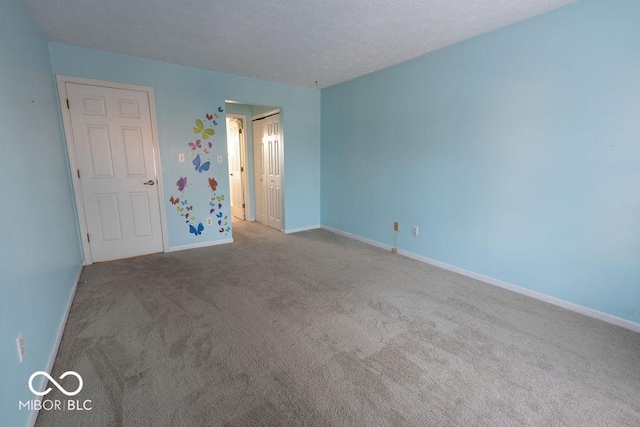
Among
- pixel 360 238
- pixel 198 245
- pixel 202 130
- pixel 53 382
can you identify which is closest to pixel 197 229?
pixel 198 245

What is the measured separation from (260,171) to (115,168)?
2.45m

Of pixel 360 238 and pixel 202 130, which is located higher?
pixel 202 130

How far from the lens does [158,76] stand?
3498 mm

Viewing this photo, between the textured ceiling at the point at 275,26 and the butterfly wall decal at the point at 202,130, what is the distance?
745 millimetres

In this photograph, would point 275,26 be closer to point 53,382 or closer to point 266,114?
point 266,114

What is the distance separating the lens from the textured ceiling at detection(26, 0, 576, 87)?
2.22m

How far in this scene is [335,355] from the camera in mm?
1845

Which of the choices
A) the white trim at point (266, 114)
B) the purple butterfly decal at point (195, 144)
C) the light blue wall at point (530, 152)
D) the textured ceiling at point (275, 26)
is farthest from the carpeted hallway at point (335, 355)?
the white trim at point (266, 114)

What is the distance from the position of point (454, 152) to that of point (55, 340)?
3784 millimetres

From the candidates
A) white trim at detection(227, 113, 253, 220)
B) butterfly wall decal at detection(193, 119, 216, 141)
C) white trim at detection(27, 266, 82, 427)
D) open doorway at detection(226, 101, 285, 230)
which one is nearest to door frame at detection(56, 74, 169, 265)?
butterfly wall decal at detection(193, 119, 216, 141)

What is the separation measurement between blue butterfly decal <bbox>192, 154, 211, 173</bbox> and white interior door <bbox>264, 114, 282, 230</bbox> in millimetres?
1234

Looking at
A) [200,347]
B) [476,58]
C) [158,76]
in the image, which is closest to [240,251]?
[200,347]

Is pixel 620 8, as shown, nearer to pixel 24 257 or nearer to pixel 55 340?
pixel 24 257

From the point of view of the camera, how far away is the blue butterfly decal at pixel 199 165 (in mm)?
3904
